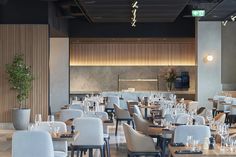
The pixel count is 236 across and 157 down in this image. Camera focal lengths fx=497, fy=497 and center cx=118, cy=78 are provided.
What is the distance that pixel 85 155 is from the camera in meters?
9.98

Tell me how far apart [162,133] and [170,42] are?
13.8 meters

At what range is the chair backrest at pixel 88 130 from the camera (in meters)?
7.76

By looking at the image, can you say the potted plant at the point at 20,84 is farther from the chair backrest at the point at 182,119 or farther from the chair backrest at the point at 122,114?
→ the chair backrest at the point at 182,119

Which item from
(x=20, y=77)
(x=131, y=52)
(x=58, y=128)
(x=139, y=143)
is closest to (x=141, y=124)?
(x=139, y=143)

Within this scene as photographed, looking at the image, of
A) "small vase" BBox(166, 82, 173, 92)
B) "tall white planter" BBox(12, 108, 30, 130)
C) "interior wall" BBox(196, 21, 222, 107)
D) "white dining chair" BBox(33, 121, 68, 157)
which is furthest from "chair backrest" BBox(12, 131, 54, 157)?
"small vase" BBox(166, 82, 173, 92)

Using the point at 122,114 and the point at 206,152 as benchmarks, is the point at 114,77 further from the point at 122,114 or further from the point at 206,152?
the point at 206,152

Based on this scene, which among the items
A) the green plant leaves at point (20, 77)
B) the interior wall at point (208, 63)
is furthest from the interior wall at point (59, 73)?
the green plant leaves at point (20, 77)

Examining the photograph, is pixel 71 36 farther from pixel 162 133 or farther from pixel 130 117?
pixel 162 133

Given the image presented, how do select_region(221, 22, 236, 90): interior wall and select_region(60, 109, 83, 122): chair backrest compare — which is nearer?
select_region(60, 109, 83, 122): chair backrest

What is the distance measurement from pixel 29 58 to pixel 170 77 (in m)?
7.32

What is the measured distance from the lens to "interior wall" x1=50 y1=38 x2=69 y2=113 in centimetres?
2039

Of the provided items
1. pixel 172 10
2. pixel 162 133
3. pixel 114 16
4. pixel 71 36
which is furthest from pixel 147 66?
pixel 162 133

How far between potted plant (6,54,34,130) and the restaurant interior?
0.10 feet

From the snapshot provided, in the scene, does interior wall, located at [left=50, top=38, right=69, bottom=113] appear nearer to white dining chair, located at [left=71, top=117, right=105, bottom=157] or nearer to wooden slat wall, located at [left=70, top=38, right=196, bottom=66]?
wooden slat wall, located at [left=70, top=38, right=196, bottom=66]
